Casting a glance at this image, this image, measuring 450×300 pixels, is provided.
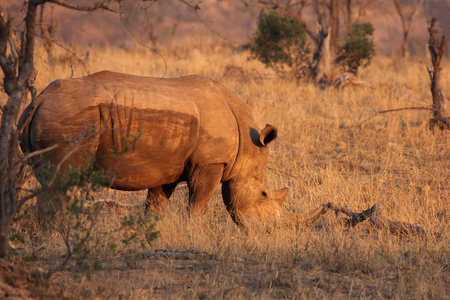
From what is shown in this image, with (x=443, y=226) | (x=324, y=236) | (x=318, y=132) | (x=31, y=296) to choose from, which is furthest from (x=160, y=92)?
(x=318, y=132)

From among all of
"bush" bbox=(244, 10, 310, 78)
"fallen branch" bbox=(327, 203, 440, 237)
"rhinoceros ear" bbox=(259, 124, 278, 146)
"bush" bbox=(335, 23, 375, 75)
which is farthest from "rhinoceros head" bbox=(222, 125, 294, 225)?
"bush" bbox=(335, 23, 375, 75)

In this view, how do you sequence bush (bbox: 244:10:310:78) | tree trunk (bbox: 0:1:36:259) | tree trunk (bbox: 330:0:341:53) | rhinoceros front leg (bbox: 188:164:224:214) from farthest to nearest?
tree trunk (bbox: 330:0:341:53) → bush (bbox: 244:10:310:78) → rhinoceros front leg (bbox: 188:164:224:214) → tree trunk (bbox: 0:1:36:259)

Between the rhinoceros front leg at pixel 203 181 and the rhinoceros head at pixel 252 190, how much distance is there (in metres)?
0.34

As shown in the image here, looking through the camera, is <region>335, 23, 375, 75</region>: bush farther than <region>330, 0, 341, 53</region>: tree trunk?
No

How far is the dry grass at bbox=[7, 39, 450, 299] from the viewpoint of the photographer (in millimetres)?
4180

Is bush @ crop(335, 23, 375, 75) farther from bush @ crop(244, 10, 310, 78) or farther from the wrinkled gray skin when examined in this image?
the wrinkled gray skin

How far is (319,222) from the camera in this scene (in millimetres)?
6715

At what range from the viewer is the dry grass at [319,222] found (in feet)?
13.7

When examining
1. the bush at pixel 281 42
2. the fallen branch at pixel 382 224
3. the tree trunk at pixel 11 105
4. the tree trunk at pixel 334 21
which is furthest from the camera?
the tree trunk at pixel 334 21

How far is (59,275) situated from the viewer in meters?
4.12

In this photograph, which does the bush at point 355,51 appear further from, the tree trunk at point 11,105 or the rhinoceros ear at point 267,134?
the tree trunk at point 11,105

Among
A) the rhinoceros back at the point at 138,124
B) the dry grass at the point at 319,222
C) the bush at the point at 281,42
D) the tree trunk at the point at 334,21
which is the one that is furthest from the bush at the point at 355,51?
the rhinoceros back at the point at 138,124

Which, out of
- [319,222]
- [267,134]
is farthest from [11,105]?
[319,222]

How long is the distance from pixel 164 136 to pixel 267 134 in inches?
49.1
